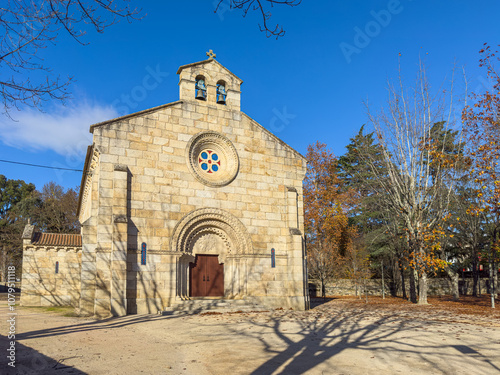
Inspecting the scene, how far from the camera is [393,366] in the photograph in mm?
7941

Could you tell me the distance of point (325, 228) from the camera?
34219 mm

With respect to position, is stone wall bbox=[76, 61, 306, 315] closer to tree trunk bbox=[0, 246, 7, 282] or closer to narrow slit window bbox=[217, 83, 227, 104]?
narrow slit window bbox=[217, 83, 227, 104]

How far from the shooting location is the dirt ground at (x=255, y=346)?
7.71m

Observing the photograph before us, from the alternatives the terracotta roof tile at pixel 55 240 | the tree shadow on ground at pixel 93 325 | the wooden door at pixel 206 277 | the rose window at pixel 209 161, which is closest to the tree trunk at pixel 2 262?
the terracotta roof tile at pixel 55 240

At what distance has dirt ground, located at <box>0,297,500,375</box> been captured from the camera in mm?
7715

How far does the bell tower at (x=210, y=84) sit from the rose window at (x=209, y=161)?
2.41m

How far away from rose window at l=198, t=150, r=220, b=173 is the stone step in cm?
610

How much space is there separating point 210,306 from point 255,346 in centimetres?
755

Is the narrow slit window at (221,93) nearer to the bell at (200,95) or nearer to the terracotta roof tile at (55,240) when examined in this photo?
the bell at (200,95)

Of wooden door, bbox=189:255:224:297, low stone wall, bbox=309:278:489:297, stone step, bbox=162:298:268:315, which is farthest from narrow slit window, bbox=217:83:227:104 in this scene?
low stone wall, bbox=309:278:489:297

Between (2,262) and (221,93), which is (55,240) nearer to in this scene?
(221,93)

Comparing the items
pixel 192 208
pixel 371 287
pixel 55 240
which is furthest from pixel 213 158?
pixel 371 287

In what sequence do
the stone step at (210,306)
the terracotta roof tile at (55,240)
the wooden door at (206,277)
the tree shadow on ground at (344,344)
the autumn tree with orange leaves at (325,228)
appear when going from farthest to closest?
the autumn tree with orange leaves at (325,228) → the terracotta roof tile at (55,240) → the wooden door at (206,277) → the stone step at (210,306) → the tree shadow on ground at (344,344)

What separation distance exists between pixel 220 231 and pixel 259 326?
6.68 meters
